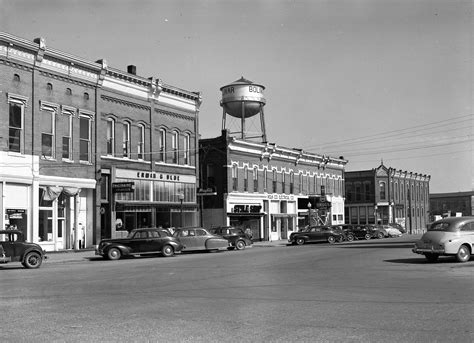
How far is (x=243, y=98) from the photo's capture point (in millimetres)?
52719

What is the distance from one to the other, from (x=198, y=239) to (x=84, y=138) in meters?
9.84

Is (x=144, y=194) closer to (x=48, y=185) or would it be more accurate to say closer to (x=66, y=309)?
(x=48, y=185)

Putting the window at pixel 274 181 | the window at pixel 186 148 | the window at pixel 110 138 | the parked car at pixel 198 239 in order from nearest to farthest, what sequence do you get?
the parked car at pixel 198 239 < the window at pixel 110 138 < the window at pixel 186 148 < the window at pixel 274 181

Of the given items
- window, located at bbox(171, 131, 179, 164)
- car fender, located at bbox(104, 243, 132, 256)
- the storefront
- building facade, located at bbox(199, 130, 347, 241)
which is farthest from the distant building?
car fender, located at bbox(104, 243, 132, 256)

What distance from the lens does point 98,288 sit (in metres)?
14.4

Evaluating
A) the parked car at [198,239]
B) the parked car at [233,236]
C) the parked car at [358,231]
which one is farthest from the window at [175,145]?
the parked car at [358,231]

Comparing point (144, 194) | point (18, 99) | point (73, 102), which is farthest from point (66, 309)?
point (144, 194)

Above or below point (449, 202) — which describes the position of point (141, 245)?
below

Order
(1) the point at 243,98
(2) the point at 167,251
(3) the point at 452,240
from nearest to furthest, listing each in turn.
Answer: (3) the point at 452,240 < (2) the point at 167,251 < (1) the point at 243,98

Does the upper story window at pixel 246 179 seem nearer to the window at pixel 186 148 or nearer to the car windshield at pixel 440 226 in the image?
the window at pixel 186 148

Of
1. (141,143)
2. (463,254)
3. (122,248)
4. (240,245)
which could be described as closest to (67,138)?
(141,143)

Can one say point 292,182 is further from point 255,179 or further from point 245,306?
point 245,306

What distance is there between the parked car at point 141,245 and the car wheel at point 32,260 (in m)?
5.65

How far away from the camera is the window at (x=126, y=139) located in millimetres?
38312
